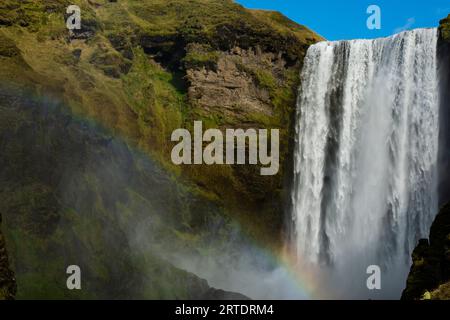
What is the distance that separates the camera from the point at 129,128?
56219mm

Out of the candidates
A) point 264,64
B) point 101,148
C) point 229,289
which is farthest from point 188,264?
point 264,64

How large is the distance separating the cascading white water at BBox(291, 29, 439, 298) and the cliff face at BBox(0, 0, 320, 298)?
2.92 m

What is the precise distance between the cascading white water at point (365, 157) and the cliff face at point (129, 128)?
292 cm

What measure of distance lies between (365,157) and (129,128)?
22.4 meters

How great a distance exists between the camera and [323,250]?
59812mm

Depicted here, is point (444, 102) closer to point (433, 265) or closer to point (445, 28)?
point (445, 28)

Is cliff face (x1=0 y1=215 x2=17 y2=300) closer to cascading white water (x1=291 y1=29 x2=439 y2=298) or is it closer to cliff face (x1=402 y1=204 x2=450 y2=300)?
cliff face (x1=402 y1=204 x2=450 y2=300)

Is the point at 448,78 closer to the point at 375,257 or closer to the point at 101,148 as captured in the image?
the point at 375,257

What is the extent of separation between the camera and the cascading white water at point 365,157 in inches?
2154

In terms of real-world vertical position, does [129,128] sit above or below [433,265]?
above

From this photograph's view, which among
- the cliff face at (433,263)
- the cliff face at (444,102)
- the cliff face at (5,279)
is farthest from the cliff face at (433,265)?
the cliff face at (5,279)

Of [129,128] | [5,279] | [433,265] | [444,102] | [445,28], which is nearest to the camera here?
[5,279]

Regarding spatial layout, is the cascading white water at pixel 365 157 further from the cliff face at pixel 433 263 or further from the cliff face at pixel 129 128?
the cliff face at pixel 433 263

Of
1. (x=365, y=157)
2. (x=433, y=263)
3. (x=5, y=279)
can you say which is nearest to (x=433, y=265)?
(x=433, y=263)
